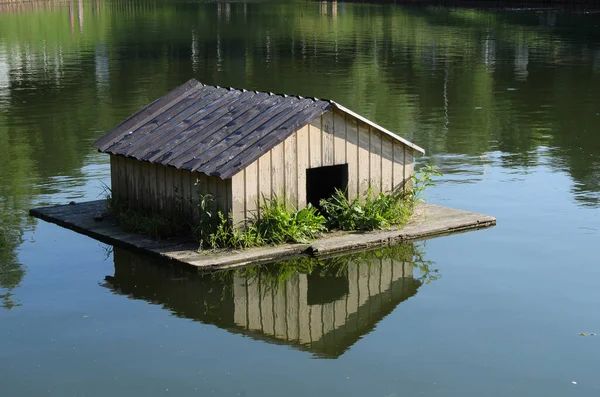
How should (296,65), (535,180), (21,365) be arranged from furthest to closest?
1. (296,65)
2. (535,180)
3. (21,365)

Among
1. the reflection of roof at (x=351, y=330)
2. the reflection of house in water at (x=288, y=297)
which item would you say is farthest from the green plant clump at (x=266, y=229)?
the reflection of roof at (x=351, y=330)

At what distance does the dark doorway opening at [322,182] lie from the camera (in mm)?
18141

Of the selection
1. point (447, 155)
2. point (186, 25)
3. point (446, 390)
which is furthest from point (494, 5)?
point (446, 390)

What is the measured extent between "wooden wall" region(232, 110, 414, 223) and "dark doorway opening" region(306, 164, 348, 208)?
2.08ft

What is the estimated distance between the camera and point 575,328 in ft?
44.0

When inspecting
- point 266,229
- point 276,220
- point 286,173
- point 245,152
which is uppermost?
point 245,152

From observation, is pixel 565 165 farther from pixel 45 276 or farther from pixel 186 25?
pixel 186 25

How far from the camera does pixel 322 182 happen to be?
18.7 m

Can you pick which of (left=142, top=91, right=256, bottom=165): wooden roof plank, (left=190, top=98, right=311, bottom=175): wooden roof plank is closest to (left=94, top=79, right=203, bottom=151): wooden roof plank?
(left=142, top=91, right=256, bottom=165): wooden roof plank

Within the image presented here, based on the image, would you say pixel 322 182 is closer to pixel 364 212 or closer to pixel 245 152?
pixel 364 212

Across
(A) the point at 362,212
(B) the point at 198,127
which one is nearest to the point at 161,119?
(B) the point at 198,127

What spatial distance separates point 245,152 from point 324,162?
1413 mm

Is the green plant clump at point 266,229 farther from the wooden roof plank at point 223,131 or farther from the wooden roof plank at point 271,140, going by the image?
A: the wooden roof plank at point 223,131

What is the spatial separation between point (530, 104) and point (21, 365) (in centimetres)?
2438
